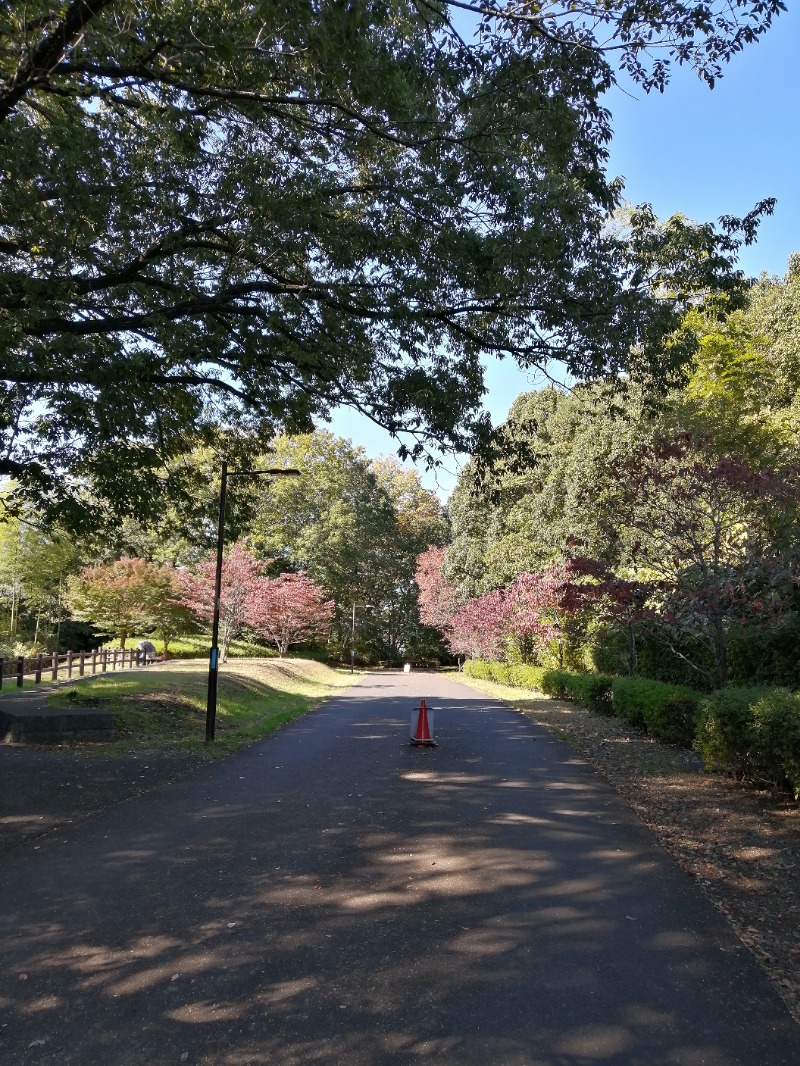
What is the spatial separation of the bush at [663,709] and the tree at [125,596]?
29.3 meters

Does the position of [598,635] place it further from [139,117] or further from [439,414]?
[139,117]

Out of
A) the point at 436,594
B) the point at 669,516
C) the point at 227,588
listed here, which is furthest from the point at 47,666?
the point at 436,594

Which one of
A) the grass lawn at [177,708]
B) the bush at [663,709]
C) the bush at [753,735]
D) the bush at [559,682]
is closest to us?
the bush at [753,735]

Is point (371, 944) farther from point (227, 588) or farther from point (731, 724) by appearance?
point (227, 588)

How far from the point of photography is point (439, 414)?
9.64 meters

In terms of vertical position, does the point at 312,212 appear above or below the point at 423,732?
above

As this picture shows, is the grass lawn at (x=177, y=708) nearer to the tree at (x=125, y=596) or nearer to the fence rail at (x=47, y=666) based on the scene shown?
the fence rail at (x=47, y=666)

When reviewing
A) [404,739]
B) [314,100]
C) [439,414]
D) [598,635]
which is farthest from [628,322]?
[598,635]

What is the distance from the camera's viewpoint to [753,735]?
8266 mm

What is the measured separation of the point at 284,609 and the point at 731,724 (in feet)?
112

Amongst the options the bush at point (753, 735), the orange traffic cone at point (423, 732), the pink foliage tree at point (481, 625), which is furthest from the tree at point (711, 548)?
the pink foliage tree at point (481, 625)

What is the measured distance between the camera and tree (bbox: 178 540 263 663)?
3634 cm

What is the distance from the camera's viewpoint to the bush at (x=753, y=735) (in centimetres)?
760

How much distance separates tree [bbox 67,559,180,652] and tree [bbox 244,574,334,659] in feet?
16.8
